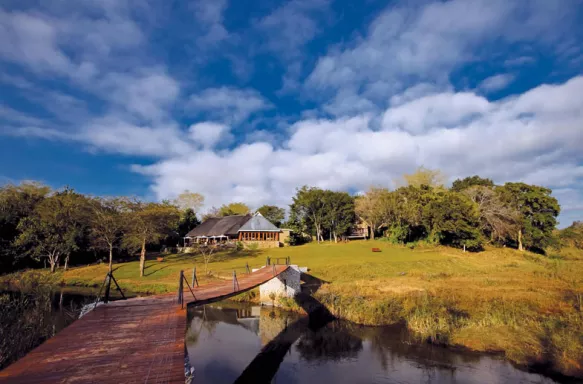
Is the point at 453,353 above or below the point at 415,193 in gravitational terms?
below

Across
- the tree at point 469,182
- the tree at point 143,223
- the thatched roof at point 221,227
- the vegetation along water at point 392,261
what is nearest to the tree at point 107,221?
the vegetation along water at point 392,261

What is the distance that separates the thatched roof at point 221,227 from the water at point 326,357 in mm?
41639

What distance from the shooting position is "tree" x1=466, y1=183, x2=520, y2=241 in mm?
48719

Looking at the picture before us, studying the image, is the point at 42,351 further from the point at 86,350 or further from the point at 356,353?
the point at 356,353

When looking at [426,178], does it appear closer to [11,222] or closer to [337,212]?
[337,212]

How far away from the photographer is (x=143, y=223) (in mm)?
34625

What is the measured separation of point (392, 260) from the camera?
37.0 meters

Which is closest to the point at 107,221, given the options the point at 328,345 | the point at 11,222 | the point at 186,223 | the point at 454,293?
the point at 11,222

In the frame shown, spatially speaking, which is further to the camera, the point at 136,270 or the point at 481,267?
the point at 136,270

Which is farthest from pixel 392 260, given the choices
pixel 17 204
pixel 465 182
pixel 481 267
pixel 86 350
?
pixel 465 182

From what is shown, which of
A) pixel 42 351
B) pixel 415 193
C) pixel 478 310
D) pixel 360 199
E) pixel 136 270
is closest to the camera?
pixel 42 351

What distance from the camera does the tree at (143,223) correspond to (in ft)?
114

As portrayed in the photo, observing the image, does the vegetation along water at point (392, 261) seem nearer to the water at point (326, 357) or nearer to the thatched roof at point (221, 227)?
the water at point (326, 357)

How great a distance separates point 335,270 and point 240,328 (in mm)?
14928
